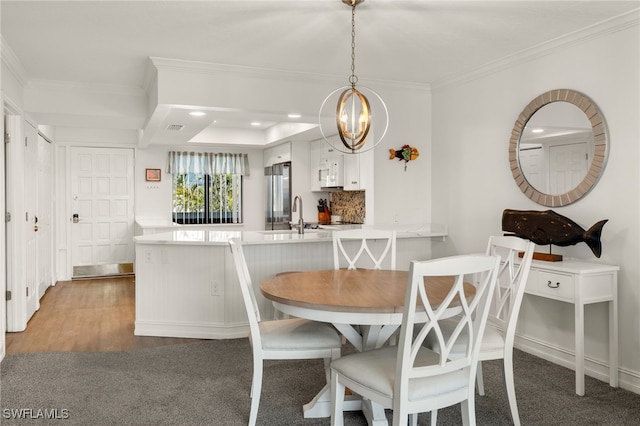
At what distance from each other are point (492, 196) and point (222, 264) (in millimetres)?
2397

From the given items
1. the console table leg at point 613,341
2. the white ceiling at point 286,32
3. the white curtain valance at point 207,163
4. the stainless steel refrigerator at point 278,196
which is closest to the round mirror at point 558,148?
the white ceiling at point 286,32

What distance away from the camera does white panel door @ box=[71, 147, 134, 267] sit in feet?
24.0

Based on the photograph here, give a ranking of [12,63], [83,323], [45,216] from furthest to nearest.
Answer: [45,216]
[83,323]
[12,63]

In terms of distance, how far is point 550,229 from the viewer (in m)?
3.51

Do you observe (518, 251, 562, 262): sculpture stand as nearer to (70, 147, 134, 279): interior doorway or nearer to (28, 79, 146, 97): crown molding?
(28, 79, 146, 97): crown molding

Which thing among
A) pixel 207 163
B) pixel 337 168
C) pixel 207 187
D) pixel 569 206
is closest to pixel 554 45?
pixel 569 206

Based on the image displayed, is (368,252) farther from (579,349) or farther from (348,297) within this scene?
(579,349)

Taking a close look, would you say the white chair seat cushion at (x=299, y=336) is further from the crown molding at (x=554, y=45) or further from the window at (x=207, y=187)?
the window at (x=207, y=187)

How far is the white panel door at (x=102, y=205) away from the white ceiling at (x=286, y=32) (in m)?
2.96

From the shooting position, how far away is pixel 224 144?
24.8ft

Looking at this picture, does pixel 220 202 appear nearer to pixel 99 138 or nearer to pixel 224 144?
pixel 224 144

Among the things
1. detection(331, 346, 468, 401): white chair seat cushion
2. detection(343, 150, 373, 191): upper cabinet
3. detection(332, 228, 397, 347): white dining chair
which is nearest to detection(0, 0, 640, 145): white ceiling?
detection(343, 150, 373, 191): upper cabinet

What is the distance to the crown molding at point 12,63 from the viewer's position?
3.72 meters

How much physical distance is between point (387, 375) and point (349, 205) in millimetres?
4789
